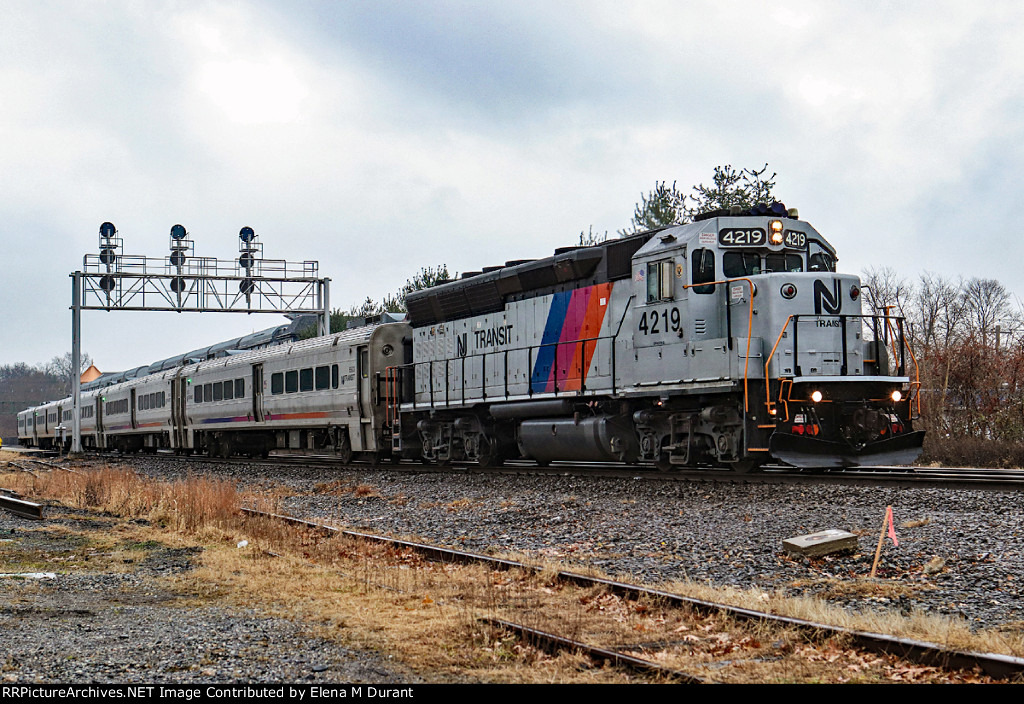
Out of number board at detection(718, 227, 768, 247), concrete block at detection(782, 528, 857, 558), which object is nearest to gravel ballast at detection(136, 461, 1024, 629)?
concrete block at detection(782, 528, 857, 558)

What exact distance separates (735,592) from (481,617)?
69.5 inches

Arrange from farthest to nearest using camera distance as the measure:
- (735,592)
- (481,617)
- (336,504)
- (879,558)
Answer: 1. (336,504)
2. (879,558)
3. (735,592)
4. (481,617)

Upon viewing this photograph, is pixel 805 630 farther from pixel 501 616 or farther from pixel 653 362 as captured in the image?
pixel 653 362

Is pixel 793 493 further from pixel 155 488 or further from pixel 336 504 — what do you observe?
pixel 155 488

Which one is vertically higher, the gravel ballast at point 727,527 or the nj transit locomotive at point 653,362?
the nj transit locomotive at point 653,362

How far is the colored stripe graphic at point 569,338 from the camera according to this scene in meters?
15.4

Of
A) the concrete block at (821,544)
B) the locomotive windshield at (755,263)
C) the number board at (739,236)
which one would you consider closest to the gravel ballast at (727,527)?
the concrete block at (821,544)

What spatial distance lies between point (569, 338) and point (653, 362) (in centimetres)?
250

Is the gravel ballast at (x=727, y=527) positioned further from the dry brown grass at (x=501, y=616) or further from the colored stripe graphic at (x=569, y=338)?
the colored stripe graphic at (x=569, y=338)

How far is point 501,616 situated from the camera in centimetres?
603

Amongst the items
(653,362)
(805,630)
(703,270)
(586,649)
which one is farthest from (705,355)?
(586,649)

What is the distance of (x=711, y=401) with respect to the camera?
1287 centimetres

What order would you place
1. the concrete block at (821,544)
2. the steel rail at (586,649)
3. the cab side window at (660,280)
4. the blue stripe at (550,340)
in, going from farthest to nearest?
the blue stripe at (550,340), the cab side window at (660,280), the concrete block at (821,544), the steel rail at (586,649)

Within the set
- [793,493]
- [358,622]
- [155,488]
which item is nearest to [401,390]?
[155,488]
